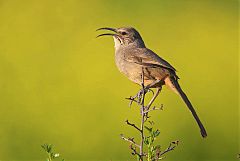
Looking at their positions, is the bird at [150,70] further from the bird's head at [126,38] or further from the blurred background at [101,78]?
the blurred background at [101,78]

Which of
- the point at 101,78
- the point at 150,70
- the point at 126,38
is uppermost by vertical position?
the point at 101,78

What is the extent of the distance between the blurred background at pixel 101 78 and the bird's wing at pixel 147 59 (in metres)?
3.67

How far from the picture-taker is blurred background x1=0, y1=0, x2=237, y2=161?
10.3 metres

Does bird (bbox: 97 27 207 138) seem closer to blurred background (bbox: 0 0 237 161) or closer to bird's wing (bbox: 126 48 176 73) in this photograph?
bird's wing (bbox: 126 48 176 73)

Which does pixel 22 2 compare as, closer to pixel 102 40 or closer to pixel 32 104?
pixel 102 40

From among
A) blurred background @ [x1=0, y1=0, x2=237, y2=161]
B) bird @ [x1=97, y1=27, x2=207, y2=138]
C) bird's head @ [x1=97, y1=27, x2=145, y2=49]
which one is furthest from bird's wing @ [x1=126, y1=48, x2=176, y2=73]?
blurred background @ [x1=0, y1=0, x2=237, y2=161]

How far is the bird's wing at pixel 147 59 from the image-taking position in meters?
5.84

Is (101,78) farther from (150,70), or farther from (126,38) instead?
(150,70)

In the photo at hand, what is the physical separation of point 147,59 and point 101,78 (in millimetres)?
5907

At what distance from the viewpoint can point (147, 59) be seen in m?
5.96

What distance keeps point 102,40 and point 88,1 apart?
2.16m

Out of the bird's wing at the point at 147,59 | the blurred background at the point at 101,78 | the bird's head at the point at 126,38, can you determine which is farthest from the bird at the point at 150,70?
the blurred background at the point at 101,78

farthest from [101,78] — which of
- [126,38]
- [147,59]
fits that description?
[147,59]

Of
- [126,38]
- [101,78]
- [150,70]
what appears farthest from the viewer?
[101,78]
